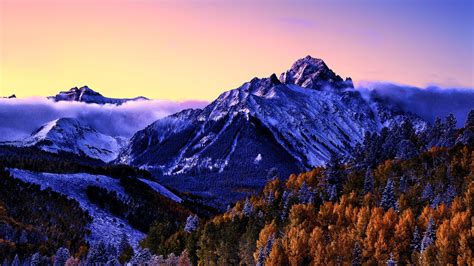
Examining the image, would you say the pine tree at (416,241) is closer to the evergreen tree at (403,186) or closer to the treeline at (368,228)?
the treeline at (368,228)

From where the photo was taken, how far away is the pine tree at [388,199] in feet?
587

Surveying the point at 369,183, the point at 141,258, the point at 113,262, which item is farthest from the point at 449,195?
the point at 113,262

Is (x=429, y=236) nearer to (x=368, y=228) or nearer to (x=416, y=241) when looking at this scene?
(x=416, y=241)

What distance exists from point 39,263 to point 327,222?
74253mm

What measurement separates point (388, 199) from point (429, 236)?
32.9 meters

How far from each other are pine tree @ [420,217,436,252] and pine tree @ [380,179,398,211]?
98.6 feet

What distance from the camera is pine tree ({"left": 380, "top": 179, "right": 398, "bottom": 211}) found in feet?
587

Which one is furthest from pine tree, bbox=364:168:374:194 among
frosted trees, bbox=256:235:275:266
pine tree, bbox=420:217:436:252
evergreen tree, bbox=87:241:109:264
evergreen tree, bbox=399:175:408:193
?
evergreen tree, bbox=87:241:109:264

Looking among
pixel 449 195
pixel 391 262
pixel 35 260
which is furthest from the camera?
pixel 35 260

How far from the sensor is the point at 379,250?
152625 mm

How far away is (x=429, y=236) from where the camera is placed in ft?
484

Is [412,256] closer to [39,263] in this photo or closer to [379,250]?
[379,250]

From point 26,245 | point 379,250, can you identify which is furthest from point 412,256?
point 26,245

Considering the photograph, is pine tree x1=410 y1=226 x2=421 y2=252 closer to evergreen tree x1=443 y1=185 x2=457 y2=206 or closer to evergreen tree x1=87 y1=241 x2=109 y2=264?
evergreen tree x1=443 y1=185 x2=457 y2=206
